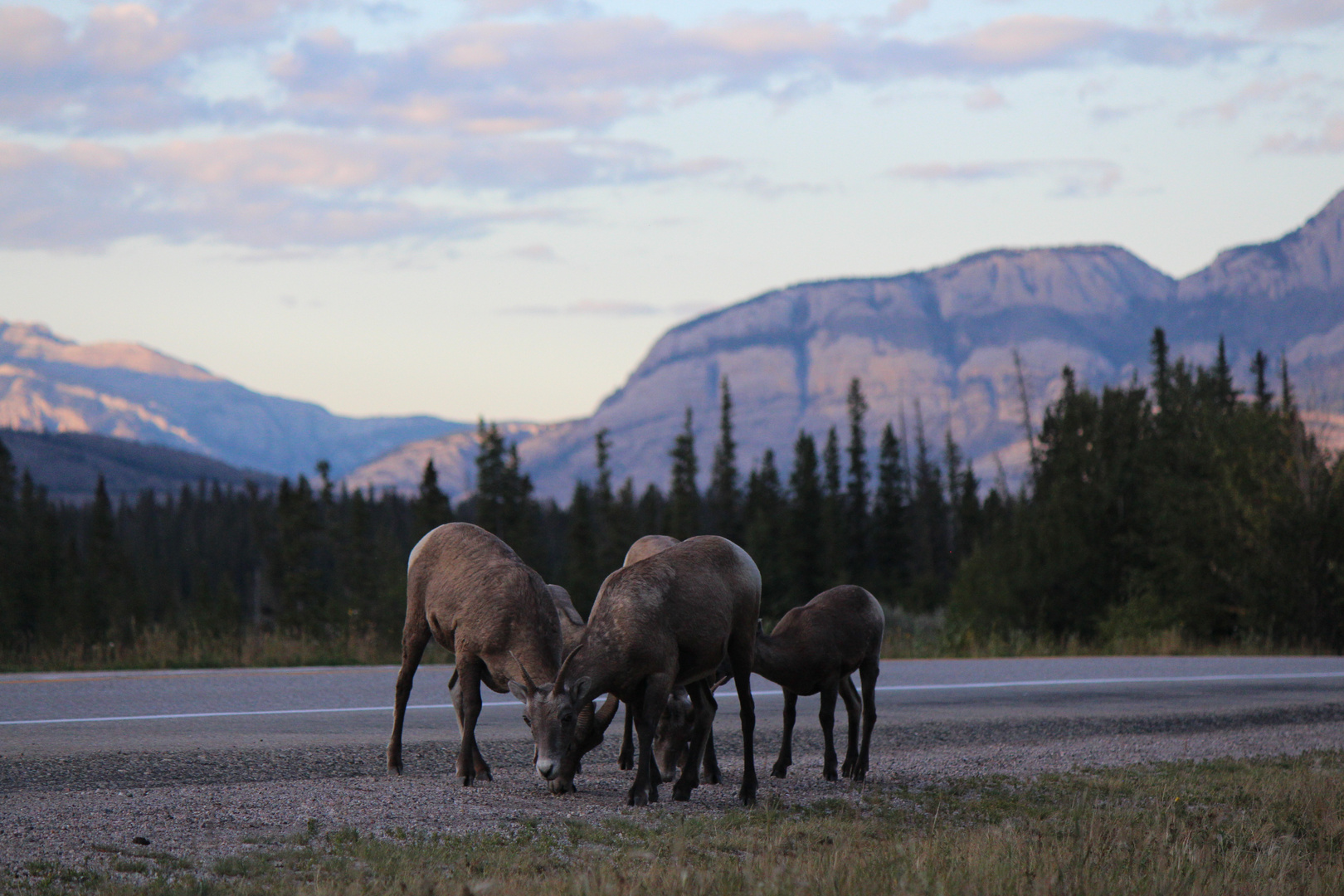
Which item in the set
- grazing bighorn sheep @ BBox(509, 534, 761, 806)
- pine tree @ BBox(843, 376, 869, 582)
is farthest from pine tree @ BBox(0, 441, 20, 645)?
grazing bighorn sheep @ BBox(509, 534, 761, 806)

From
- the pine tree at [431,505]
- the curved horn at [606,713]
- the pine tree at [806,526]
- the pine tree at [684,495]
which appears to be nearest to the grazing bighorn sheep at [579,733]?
the curved horn at [606,713]

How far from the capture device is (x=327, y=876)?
21.1 ft

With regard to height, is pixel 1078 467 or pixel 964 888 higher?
pixel 1078 467

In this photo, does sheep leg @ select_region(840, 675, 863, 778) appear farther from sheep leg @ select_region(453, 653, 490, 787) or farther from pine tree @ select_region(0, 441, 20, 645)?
pine tree @ select_region(0, 441, 20, 645)

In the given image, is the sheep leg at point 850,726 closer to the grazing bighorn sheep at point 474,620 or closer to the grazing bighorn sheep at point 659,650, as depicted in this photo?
the grazing bighorn sheep at point 659,650

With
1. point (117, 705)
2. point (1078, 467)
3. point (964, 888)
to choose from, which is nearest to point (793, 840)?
point (964, 888)

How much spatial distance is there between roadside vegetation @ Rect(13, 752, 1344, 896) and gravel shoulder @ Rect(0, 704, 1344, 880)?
25 cm

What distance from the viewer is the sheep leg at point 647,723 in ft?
27.1

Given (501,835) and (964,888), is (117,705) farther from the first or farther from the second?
(964,888)

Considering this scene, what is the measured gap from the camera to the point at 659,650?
8.29 m

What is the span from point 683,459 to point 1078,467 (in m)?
64.0

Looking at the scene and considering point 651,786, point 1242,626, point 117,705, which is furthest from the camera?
point 1242,626

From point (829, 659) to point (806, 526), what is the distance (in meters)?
85.1

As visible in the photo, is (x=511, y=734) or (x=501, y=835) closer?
Answer: (x=501, y=835)
